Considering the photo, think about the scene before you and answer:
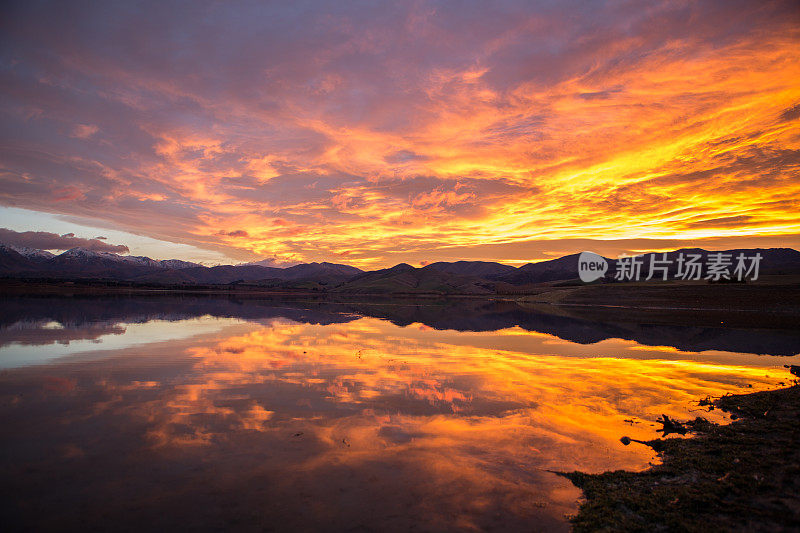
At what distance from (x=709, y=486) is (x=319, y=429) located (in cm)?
1302

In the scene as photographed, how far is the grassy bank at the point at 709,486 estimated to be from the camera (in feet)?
30.7

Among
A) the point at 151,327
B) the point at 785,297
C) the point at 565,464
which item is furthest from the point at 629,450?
the point at 785,297

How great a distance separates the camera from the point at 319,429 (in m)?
15.8

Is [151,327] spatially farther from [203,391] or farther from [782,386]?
[782,386]

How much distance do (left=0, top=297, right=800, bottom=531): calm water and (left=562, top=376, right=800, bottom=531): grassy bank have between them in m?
0.93

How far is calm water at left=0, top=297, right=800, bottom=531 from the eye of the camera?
10.2m

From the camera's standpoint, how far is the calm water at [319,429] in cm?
1019

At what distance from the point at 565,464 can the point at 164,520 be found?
12.0 m

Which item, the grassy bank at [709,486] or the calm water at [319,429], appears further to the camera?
the calm water at [319,429]

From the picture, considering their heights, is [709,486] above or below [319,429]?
above

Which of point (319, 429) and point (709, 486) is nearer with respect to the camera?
point (709, 486)

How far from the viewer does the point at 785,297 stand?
3713 inches

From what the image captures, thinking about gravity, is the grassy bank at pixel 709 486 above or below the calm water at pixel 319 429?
above

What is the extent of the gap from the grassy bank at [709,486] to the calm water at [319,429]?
93 cm
